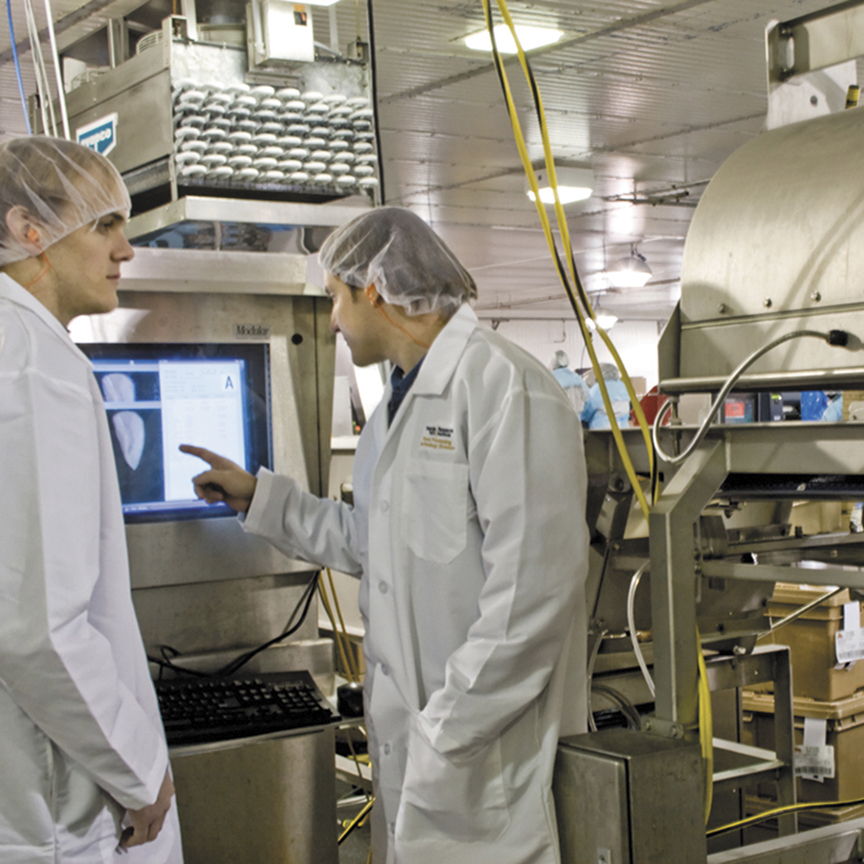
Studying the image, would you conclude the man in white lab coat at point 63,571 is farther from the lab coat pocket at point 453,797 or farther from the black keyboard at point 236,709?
the lab coat pocket at point 453,797

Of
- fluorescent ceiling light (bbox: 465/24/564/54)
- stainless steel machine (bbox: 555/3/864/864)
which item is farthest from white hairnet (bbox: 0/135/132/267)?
fluorescent ceiling light (bbox: 465/24/564/54)

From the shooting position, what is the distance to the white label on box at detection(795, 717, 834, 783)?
2.98 meters

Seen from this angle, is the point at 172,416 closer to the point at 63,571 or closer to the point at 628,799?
the point at 63,571

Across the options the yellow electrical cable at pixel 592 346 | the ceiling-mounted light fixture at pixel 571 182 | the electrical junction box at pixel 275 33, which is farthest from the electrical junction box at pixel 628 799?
the ceiling-mounted light fixture at pixel 571 182

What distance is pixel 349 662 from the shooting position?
2629 mm

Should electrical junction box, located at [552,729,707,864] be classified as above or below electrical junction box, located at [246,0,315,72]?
below

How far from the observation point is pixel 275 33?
1.69 meters

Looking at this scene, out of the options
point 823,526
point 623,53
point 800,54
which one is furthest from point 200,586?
point 623,53

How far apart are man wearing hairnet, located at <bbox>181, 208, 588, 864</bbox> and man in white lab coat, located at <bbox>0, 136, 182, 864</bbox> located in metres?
0.37

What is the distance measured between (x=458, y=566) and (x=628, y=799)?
0.40m

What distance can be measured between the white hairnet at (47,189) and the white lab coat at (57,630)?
84mm

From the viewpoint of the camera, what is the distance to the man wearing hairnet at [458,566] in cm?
140

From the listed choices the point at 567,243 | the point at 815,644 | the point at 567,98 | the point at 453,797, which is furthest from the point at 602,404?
the point at 453,797

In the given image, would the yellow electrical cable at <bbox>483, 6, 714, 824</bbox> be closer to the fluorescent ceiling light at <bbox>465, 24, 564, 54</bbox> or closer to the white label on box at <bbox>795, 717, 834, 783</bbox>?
the white label on box at <bbox>795, 717, 834, 783</bbox>
